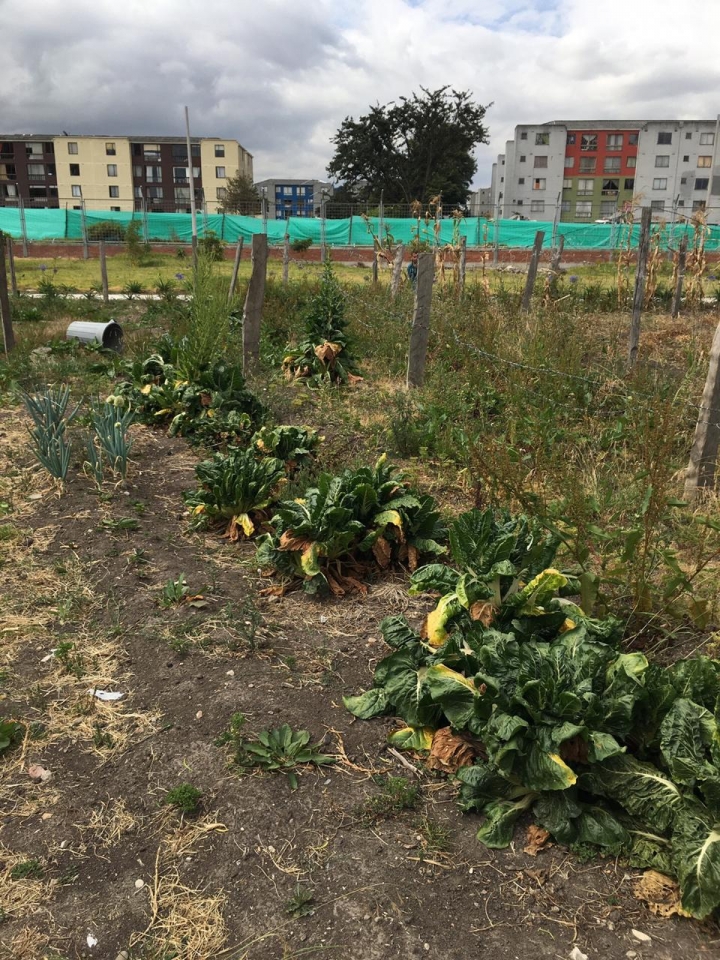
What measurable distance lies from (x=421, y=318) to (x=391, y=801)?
5.18m

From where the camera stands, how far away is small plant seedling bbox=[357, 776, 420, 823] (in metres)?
2.60

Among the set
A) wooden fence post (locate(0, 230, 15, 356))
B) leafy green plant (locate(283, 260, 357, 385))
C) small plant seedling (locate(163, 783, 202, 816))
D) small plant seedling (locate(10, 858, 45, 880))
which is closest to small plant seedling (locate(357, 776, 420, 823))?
small plant seedling (locate(163, 783, 202, 816))

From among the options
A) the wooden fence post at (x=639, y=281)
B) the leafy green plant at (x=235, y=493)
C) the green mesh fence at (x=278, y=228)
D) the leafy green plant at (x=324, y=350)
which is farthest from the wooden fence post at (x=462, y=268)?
the green mesh fence at (x=278, y=228)

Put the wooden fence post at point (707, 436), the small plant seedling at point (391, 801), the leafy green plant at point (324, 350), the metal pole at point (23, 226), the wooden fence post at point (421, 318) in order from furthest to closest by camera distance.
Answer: the metal pole at point (23, 226), the leafy green plant at point (324, 350), the wooden fence post at point (421, 318), the wooden fence post at point (707, 436), the small plant seedling at point (391, 801)

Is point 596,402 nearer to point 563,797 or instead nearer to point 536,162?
point 563,797

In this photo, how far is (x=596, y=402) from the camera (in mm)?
6496

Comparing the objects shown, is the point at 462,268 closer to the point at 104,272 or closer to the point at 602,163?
the point at 104,272

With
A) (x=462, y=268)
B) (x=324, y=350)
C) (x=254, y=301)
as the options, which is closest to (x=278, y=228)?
(x=462, y=268)

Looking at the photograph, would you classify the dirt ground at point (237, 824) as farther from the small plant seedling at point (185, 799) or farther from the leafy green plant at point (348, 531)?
the leafy green plant at point (348, 531)

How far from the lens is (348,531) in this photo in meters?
4.12

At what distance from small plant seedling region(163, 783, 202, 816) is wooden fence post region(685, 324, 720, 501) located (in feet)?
11.0

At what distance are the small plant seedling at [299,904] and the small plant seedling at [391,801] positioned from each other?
0.35m

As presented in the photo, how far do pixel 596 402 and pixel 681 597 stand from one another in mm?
3458

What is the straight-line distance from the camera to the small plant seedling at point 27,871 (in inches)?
95.1
